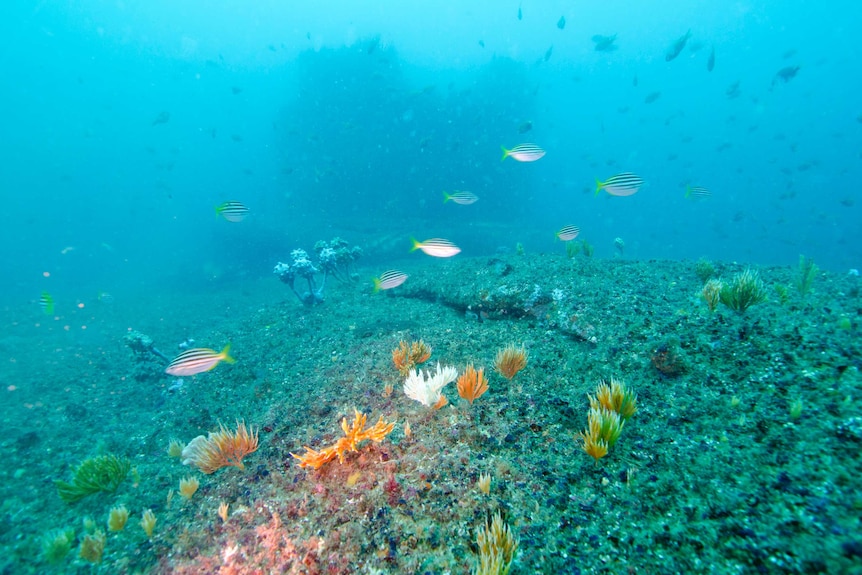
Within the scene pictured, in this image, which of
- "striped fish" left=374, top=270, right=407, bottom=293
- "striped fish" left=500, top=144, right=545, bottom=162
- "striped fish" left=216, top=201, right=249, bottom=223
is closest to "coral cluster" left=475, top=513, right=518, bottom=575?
"striped fish" left=374, top=270, right=407, bottom=293

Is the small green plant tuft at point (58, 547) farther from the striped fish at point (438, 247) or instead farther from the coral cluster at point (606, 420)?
the striped fish at point (438, 247)

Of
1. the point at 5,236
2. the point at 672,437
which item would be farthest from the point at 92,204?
the point at 672,437

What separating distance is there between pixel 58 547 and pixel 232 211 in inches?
309

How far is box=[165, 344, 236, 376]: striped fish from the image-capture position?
5.01 m

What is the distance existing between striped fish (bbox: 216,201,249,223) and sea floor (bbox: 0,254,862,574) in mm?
4475

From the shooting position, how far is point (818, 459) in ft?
8.66

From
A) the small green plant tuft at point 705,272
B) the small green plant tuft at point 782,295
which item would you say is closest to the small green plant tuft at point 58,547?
the small green plant tuft at point 782,295

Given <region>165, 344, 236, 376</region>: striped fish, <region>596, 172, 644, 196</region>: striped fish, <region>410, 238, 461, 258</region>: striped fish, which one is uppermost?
<region>596, 172, 644, 196</region>: striped fish

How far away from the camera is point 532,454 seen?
3.43 meters

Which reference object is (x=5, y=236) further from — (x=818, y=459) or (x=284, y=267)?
(x=818, y=459)

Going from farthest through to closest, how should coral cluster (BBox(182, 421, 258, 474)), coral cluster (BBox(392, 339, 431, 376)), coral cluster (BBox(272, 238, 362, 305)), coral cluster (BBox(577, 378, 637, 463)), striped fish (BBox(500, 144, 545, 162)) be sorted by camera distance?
1. coral cluster (BBox(272, 238, 362, 305))
2. striped fish (BBox(500, 144, 545, 162))
3. coral cluster (BBox(392, 339, 431, 376))
4. coral cluster (BBox(182, 421, 258, 474))
5. coral cluster (BBox(577, 378, 637, 463))

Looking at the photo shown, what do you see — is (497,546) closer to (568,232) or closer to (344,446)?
(344,446)

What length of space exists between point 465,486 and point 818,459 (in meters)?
2.84

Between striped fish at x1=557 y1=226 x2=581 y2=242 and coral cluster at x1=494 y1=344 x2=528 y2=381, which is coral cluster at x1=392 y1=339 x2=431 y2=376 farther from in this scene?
striped fish at x1=557 y1=226 x2=581 y2=242
